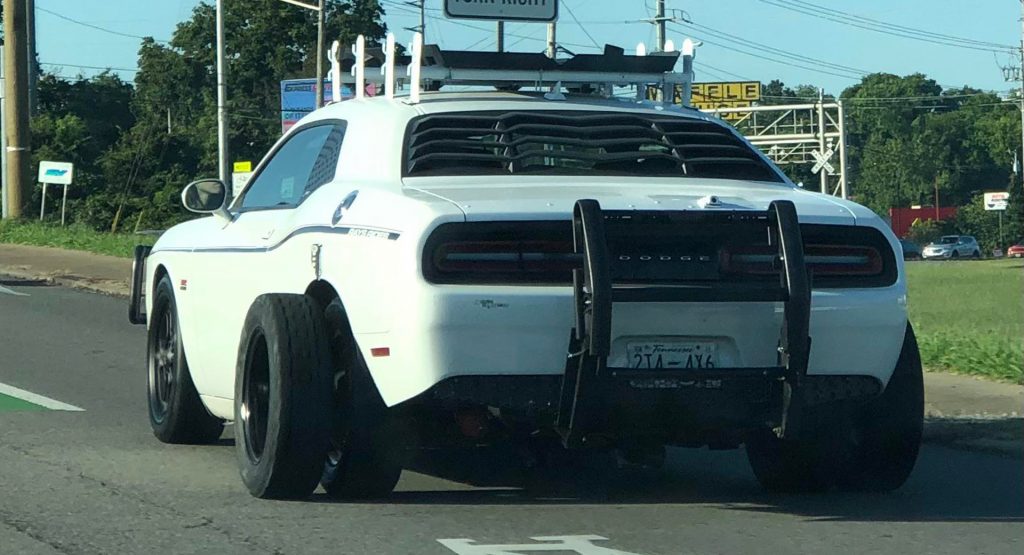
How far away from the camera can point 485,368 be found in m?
6.10

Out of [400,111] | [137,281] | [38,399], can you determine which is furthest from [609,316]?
[38,399]

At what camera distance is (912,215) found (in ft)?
424

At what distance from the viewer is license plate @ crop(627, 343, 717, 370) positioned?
20.3 ft

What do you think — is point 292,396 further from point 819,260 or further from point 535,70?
point 535,70

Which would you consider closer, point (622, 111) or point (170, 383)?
point (622, 111)

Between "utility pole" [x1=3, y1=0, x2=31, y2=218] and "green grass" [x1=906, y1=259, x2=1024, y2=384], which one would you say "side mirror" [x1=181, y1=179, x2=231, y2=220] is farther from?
"utility pole" [x1=3, y1=0, x2=31, y2=218]

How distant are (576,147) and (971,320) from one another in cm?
1368

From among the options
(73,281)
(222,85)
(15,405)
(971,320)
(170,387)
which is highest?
(222,85)

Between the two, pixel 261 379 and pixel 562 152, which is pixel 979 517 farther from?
pixel 261 379

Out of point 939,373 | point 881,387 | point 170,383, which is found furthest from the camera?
point 939,373

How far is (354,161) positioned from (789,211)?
77.2 inches

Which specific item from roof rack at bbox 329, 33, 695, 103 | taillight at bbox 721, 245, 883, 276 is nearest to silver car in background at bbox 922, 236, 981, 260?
roof rack at bbox 329, 33, 695, 103

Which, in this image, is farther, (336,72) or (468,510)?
(336,72)

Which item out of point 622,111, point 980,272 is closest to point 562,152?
point 622,111
